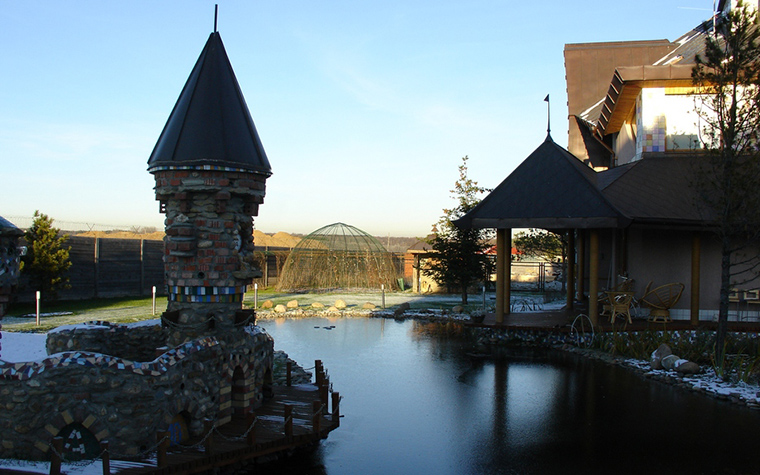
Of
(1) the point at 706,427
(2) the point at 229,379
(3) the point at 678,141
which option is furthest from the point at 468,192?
(2) the point at 229,379

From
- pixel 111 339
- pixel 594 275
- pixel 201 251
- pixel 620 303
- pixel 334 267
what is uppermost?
pixel 201 251

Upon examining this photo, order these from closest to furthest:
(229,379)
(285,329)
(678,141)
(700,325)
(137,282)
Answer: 1. (229,379)
2. (700,325)
3. (678,141)
4. (285,329)
5. (137,282)

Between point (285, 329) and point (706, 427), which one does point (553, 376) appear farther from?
point (285, 329)

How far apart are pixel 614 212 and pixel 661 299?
337 cm

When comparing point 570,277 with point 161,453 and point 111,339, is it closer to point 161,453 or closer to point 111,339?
point 111,339

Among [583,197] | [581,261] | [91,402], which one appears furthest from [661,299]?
[91,402]

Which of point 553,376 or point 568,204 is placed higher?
point 568,204

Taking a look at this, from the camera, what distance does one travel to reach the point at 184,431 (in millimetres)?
7438

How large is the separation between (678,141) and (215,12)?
13.9m

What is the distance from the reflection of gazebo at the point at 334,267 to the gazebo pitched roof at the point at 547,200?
16929 mm

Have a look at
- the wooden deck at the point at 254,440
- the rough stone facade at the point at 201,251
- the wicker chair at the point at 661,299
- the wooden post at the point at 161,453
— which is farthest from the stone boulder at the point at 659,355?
the wooden post at the point at 161,453

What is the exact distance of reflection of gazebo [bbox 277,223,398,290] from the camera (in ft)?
104

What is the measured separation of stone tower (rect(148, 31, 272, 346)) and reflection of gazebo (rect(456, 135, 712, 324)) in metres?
8.46

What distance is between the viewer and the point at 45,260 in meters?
20.2
